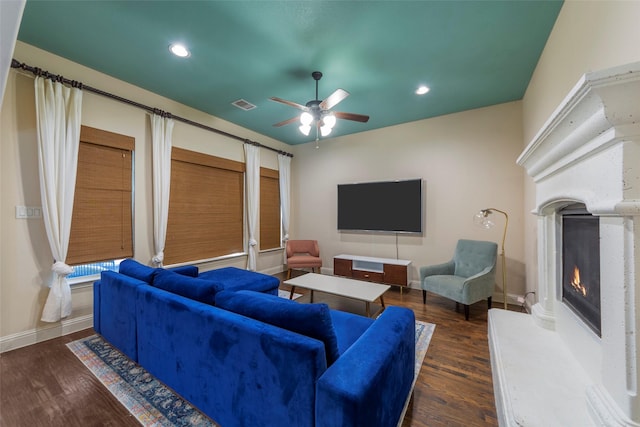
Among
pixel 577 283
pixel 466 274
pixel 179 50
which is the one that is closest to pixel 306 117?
pixel 179 50

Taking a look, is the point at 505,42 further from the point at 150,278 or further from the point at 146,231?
the point at 146,231

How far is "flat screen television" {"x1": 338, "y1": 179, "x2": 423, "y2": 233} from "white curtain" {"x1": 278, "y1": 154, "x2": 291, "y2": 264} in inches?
47.2

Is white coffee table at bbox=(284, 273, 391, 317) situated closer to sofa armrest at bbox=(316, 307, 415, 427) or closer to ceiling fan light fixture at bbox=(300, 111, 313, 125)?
sofa armrest at bbox=(316, 307, 415, 427)

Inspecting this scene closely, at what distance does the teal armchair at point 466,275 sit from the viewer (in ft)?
9.70

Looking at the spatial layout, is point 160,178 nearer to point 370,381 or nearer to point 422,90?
point 370,381

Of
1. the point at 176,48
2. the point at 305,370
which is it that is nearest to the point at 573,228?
the point at 305,370

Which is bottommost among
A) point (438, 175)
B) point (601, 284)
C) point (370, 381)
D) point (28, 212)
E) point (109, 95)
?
point (370, 381)

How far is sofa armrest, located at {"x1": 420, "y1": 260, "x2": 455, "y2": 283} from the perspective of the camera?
3490 mm

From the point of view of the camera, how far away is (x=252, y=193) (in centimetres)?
462

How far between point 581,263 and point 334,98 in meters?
2.38

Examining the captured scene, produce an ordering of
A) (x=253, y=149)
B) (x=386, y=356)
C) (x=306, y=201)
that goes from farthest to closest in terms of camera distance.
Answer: (x=306, y=201)
(x=253, y=149)
(x=386, y=356)

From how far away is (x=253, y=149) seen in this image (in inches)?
183

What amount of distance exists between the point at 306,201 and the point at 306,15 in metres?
3.79

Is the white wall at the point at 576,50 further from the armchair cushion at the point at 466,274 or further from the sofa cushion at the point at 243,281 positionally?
the sofa cushion at the point at 243,281
